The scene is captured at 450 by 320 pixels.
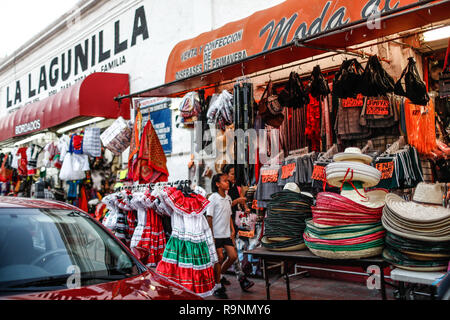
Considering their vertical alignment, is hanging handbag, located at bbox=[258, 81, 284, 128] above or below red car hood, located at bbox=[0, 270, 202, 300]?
above

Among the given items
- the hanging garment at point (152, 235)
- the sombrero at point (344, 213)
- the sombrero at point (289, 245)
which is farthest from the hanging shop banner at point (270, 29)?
the sombrero at point (289, 245)

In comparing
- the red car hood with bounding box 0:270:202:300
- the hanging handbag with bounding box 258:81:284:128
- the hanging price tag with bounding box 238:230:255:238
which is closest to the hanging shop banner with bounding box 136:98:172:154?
the hanging price tag with bounding box 238:230:255:238

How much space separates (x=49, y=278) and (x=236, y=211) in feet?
18.7

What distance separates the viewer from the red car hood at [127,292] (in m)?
2.49

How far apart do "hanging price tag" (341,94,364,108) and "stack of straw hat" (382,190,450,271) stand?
2907 millimetres

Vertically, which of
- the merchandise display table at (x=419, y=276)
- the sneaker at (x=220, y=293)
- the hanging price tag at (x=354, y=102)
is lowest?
the sneaker at (x=220, y=293)

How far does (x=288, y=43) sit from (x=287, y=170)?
2.18m

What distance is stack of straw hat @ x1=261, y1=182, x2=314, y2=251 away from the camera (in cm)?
435

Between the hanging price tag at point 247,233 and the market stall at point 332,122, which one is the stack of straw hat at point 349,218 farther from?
the hanging price tag at point 247,233

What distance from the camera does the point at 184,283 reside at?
5.70 metres

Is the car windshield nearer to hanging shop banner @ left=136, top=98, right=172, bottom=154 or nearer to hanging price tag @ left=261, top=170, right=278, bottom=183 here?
hanging price tag @ left=261, top=170, right=278, bottom=183

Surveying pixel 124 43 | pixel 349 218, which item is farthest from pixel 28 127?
pixel 349 218

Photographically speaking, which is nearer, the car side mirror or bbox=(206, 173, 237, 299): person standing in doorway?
the car side mirror

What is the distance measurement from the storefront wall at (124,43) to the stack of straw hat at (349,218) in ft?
17.7
